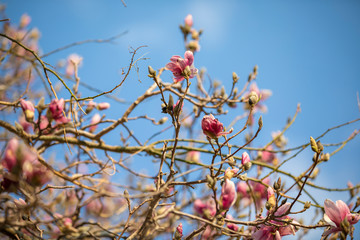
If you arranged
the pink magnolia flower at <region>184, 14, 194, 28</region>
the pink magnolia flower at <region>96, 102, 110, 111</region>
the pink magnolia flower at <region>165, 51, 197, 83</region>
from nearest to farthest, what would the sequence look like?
the pink magnolia flower at <region>165, 51, 197, 83</region> < the pink magnolia flower at <region>96, 102, 110, 111</region> < the pink magnolia flower at <region>184, 14, 194, 28</region>

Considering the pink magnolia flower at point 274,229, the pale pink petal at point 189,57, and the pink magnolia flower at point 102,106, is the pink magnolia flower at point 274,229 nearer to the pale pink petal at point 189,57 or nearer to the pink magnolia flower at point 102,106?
the pale pink petal at point 189,57

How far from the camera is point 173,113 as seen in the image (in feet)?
2.97

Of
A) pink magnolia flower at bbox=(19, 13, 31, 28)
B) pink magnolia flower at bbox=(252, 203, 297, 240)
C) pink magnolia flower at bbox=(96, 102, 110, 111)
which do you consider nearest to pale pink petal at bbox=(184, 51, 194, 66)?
pink magnolia flower at bbox=(252, 203, 297, 240)

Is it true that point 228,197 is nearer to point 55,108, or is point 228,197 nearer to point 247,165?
point 247,165

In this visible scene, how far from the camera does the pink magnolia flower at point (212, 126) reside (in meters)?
0.90

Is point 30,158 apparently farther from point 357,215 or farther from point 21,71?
point 21,71

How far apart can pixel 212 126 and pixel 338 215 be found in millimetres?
487

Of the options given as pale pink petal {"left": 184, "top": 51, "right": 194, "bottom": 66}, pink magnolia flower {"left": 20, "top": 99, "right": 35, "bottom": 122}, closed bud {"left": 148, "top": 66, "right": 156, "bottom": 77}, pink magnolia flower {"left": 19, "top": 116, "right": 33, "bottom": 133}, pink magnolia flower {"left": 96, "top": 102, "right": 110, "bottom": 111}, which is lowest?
pink magnolia flower {"left": 20, "top": 99, "right": 35, "bottom": 122}

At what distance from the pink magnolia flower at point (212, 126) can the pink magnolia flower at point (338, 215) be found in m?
0.43

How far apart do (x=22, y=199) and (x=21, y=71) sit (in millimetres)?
1597

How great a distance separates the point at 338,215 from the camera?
0.88 meters

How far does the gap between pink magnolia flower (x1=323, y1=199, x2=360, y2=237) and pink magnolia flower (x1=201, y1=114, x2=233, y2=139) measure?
427 millimetres

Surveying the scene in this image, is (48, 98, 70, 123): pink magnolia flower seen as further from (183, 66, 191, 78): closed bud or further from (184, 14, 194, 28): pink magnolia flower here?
(184, 14, 194, 28): pink magnolia flower

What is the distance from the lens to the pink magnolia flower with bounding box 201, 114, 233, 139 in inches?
35.6
